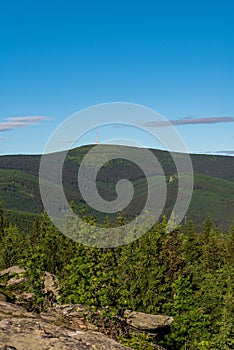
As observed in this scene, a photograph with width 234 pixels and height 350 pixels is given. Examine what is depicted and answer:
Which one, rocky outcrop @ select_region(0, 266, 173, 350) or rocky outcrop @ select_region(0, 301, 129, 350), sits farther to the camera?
rocky outcrop @ select_region(0, 266, 173, 350)

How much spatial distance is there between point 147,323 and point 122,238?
14370 millimetres

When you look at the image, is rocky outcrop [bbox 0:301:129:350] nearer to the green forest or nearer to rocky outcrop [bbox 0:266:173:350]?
rocky outcrop [bbox 0:266:173:350]

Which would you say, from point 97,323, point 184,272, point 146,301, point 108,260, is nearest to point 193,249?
point 184,272

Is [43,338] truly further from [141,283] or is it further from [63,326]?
[141,283]

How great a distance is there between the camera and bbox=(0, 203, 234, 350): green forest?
1862cm

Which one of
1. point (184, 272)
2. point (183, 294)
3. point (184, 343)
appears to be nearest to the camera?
point (184, 343)

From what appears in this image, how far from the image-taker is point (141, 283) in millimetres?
33812

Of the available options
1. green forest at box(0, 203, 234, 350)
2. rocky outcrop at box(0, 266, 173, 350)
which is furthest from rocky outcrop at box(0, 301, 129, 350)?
green forest at box(0, 203, 234, 350)

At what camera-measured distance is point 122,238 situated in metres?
32.1

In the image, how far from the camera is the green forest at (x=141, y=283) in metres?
18.6

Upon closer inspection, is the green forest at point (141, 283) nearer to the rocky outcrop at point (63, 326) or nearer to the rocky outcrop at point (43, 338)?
the rocky outcrop at point (63, 326)

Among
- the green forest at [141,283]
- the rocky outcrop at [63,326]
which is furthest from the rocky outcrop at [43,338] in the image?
the green forest at [141,283]

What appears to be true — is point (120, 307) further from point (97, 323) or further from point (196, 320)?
Result: point (196, 320)

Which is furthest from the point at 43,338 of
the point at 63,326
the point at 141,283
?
the point at 141,283
